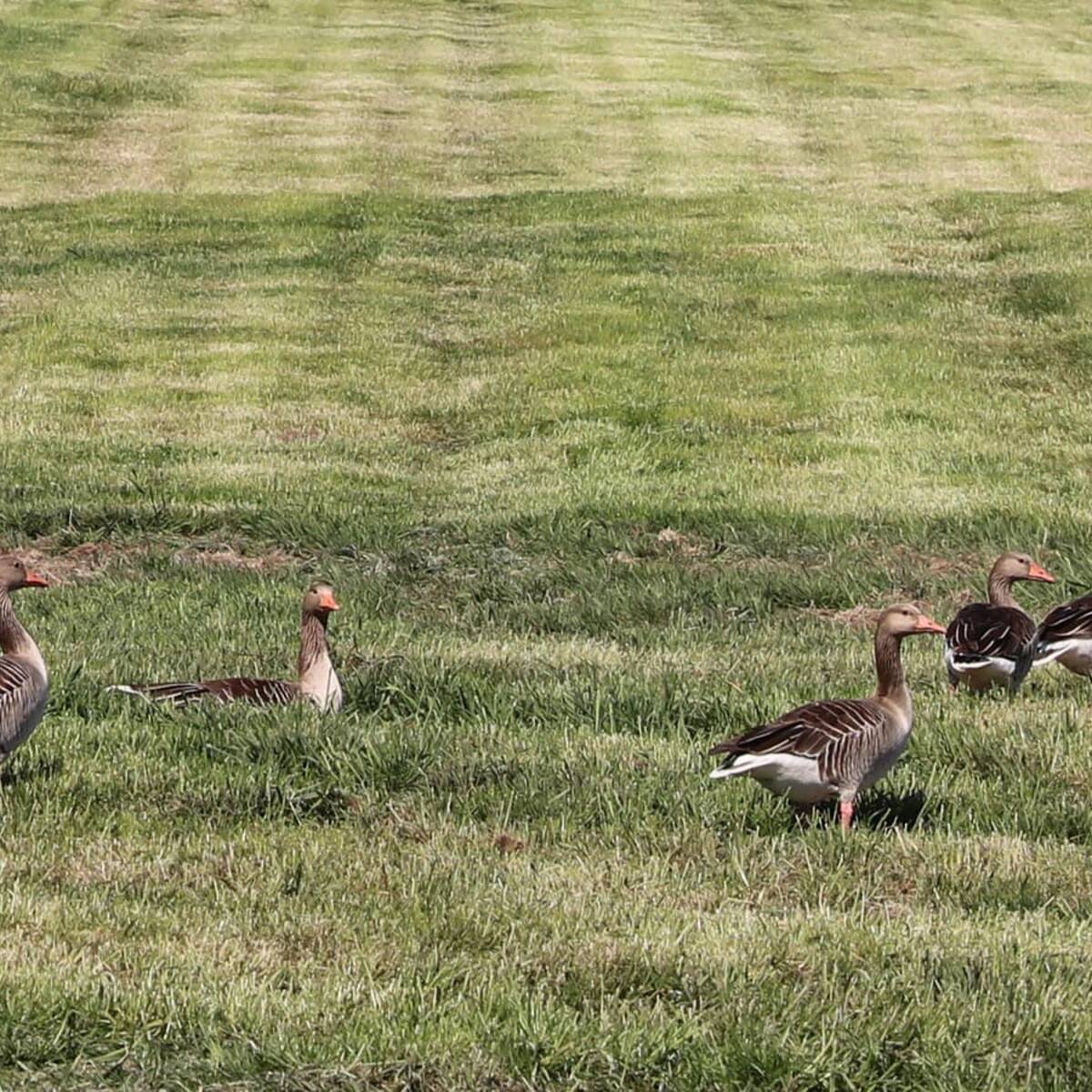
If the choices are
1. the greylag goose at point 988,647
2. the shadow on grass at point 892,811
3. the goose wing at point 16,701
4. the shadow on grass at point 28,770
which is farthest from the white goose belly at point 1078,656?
the goose wing at point 16,701

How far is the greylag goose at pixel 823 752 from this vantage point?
7047mm

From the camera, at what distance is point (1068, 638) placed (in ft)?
32.7

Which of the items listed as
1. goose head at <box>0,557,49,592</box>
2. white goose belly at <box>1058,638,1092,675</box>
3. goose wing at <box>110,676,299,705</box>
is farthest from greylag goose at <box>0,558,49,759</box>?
white goose belly at <box>1058,638,1092,675</box>

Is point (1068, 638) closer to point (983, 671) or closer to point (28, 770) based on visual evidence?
point (983, 671)

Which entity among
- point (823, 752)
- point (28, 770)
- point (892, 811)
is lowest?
point (28, 770)

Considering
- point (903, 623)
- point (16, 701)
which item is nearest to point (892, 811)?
point (903, 623)

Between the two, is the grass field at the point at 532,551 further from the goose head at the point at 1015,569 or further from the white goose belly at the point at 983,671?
the goose head at the point at 1015,569

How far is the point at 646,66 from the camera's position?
4634 cm

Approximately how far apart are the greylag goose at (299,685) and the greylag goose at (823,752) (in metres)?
2.65

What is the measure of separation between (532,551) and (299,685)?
6.15 metres

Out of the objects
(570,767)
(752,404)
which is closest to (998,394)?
(752,404)

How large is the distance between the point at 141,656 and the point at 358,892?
468 centimetres

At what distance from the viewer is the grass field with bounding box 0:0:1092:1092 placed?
5367 mm

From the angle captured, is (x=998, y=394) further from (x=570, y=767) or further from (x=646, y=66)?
(x=646, y=66)
